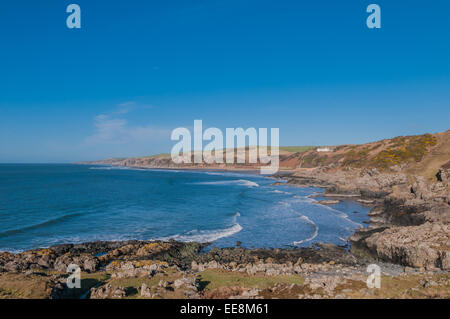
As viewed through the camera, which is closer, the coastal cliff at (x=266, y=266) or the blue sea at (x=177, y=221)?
the coastal cliff at (x=266, y=266)

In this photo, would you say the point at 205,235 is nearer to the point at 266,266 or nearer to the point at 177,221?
the point at 177,221

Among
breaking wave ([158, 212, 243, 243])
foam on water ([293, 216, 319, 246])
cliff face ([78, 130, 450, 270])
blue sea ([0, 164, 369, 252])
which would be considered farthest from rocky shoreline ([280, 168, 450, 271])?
breaking wave ([158, 212, 243, 243])

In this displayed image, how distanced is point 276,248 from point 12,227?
108 feet

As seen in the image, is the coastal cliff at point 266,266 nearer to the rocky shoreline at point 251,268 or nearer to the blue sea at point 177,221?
the rocky shoreline at point 251,268

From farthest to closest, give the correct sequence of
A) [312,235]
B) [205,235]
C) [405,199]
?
[405,199] → [205,235] → [312,235]

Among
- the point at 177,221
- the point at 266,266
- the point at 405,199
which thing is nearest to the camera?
Answer: the point at 266,266

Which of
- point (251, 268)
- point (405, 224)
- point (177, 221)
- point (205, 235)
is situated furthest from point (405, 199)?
point (177, 221)

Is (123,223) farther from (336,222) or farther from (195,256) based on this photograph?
(336,222)

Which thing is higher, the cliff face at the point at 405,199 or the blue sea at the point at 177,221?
the cliff face at the point at 405,199

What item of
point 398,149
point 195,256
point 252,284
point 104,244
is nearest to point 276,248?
point 195,256

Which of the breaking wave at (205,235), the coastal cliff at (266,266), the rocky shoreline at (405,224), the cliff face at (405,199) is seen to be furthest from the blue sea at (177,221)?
the cliff face at (405,199)

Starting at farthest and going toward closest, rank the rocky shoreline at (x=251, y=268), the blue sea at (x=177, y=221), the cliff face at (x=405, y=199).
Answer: the blue sea at (x=177, y=221) < the cliff face at (x=405, y=199) < the rocky shoreline at (x=251, y=268)
